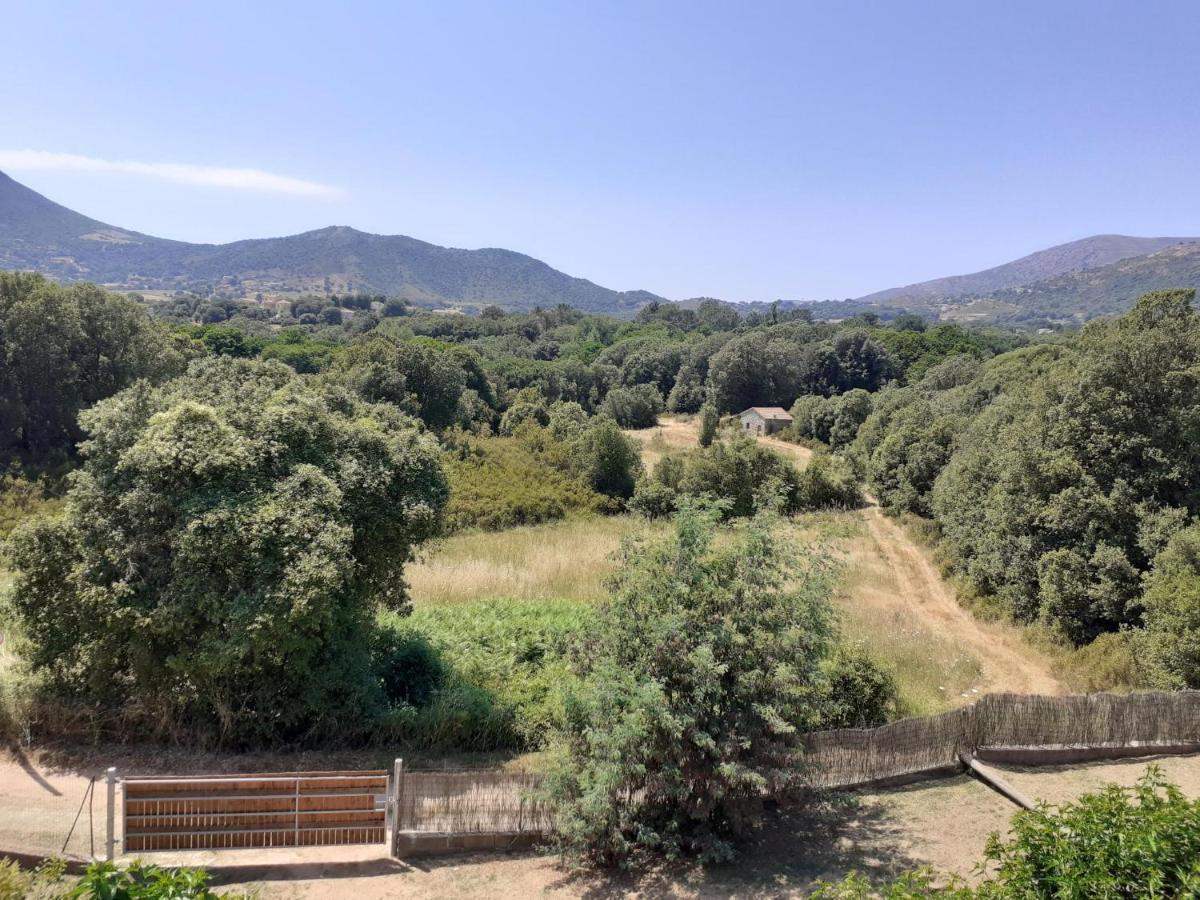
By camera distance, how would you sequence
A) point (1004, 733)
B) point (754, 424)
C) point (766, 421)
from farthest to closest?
point (754, 424)
point (766, 421)
point (1004, 733)

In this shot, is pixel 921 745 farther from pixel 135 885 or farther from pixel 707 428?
pixel 707 428

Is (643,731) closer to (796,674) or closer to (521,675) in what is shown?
(796,674)

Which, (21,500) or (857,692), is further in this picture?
(21,500)

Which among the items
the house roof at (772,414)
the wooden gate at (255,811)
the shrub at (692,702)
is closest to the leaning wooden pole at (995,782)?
the shrub at (692,702)

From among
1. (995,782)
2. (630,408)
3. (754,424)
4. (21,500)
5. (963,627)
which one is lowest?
(963,627)

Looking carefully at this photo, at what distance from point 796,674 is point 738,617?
842 millimetres

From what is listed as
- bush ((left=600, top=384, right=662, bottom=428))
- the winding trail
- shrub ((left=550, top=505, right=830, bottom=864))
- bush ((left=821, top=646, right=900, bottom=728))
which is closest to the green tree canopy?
shrub ((left=550, top=505, right=830, bottom=864))

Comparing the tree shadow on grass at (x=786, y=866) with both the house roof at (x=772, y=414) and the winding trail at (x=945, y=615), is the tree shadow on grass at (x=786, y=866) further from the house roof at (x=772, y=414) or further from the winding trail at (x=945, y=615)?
the house roof at (x=772, y=414)

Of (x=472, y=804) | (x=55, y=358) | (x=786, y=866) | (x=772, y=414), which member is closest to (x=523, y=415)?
(x=772, y=414)

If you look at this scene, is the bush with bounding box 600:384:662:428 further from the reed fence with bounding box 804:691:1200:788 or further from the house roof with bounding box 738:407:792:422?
the reed fence with bounding box 804:691:1200:788

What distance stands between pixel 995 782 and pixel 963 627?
29.0ft

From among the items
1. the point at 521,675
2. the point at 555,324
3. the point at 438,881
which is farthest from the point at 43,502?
the point at 555,324

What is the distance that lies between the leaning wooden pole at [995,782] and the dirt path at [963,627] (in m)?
4.15

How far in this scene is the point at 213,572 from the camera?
8.74 metres
